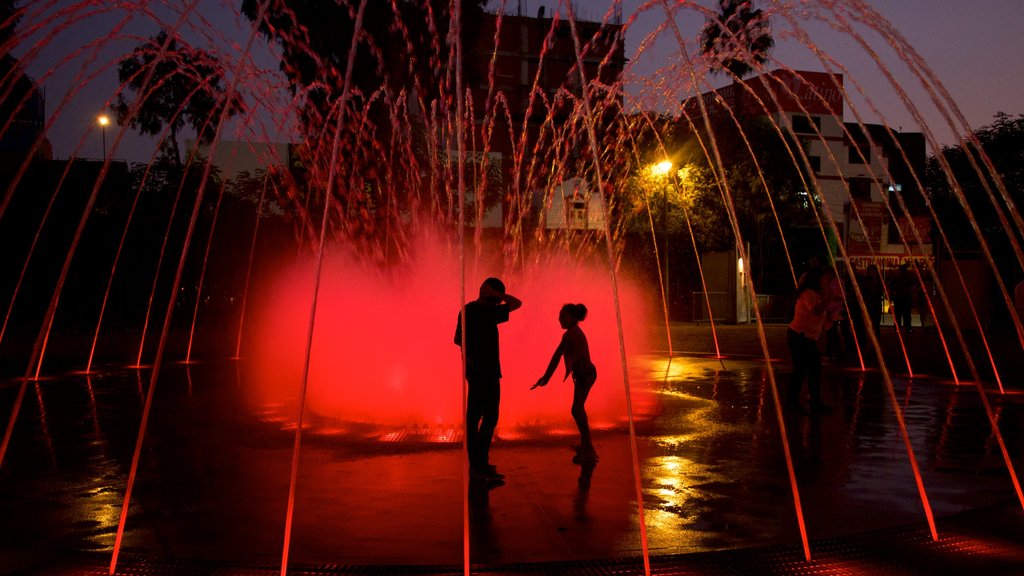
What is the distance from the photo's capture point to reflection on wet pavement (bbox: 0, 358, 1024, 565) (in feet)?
20.1

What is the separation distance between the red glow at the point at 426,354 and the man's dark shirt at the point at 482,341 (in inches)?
95.5

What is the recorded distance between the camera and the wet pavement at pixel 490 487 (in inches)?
235

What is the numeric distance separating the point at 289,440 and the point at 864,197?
243ft

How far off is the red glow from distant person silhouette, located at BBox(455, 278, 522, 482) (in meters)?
2.37

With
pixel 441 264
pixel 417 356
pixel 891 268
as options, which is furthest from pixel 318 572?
pixel 891 268

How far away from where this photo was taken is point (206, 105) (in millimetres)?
43750

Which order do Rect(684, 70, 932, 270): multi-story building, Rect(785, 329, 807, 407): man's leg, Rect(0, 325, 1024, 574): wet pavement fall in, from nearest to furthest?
Rect(0, 325, 1024, 574): wet pavement → Rect(785, 329, 807, 407): man's leg → Rect(684, 70, 932, 270): multi-story building

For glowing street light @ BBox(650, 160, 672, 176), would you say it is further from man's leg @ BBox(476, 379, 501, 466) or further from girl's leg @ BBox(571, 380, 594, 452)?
man's leg @ BBox(476, 379, 501, 466)

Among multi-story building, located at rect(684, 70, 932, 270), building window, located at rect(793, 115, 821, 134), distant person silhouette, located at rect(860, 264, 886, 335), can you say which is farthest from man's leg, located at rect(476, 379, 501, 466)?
building window, located at rect(793, 115, 821, 134)

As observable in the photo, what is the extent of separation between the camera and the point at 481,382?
817cm

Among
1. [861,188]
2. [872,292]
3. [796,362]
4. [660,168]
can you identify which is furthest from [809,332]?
[861,188]

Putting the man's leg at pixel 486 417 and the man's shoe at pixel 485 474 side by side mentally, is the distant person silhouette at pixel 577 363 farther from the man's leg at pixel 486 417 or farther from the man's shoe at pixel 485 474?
the man's shoe at pixel 485 474

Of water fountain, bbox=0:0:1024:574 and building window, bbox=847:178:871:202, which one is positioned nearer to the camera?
water fountain, bbox=0:0:1024:574

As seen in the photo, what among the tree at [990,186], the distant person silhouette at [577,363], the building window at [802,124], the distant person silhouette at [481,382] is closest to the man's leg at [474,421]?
the distant person silhouette at [481,382]
